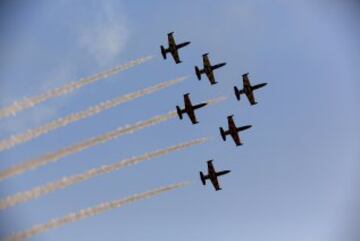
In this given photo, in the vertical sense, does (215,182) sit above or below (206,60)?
below

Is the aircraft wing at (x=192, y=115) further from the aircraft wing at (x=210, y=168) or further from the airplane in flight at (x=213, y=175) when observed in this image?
the airplane in flight at (x=213, y=175)

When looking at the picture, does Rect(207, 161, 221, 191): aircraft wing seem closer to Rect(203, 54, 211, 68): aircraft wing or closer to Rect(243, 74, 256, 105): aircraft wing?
Rect(243, 74, 256, 105): aircraft wing

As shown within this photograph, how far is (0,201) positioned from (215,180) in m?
47.8

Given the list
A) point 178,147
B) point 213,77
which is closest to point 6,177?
point 178,147

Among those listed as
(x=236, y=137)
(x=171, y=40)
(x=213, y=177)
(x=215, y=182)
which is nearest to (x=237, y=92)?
(x=236, y=137)

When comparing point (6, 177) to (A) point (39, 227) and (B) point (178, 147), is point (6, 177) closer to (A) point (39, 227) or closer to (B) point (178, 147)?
(A) point (39, 227)

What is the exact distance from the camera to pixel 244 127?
5472 inches

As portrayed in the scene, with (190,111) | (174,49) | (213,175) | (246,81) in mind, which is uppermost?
(174,49)

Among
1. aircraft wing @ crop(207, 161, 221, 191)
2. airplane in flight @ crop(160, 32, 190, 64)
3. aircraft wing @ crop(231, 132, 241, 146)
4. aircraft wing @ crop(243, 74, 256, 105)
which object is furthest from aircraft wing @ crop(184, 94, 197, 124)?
aircraft wing @ crop(243, 74, 256, 105)

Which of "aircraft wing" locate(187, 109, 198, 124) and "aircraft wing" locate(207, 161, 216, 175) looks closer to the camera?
"aircraft wing" locate(187, 109, 198, 124)

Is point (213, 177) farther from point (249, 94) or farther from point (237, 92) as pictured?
point (249, 94)

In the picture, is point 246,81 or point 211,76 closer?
point 211,76

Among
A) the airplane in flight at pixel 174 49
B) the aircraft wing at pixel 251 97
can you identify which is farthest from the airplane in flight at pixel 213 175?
the airplane in flight at pixel 174 49

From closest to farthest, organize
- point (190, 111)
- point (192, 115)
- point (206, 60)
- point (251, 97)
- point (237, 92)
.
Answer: point (190, 111) < point (192, 115) < point (251, 97) < point (237, 92) < point (206, 60)
